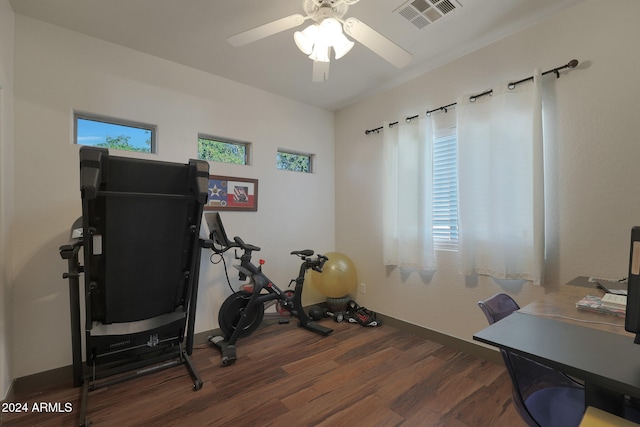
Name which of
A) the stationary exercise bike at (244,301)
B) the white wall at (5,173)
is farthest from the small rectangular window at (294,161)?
the white wall at (5,173)

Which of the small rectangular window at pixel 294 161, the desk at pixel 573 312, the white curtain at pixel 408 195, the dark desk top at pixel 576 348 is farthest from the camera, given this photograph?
the small rectangular window at pixel 294 161

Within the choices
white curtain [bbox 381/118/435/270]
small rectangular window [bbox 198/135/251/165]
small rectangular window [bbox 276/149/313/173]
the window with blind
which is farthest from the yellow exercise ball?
small rectangular window [bbox 198/135/251/165]

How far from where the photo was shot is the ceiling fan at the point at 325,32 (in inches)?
67.6

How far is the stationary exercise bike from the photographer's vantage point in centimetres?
266

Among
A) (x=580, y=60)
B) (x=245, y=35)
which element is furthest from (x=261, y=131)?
(x=580, y=60)

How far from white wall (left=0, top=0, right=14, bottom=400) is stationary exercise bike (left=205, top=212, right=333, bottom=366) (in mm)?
1347

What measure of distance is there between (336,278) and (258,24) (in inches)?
107

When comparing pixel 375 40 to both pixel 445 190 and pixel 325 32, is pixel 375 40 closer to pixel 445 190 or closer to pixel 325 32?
pixel 325 32

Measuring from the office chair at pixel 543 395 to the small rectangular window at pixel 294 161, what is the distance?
3056 millimetres

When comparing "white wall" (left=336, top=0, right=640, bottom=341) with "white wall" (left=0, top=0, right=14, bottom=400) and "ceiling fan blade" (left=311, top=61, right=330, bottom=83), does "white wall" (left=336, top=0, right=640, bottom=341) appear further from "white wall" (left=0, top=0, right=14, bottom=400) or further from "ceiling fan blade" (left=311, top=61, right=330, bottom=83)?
"white wall" (left=0, top=0, right=14, bottom=400)

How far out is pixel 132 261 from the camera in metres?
1.97

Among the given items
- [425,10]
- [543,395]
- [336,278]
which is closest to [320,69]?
[425,10]

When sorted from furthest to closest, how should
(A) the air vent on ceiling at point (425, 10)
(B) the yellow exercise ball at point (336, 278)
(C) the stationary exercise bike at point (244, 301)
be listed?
1. (B) the yellow exercise ball at point (336, 278)
2. (C) the stationary exercise bike at point (244, 301)
3. (A) the air vent on ceiling at point (425, 10)

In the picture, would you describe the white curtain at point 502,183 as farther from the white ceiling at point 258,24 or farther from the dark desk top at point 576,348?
the dark desk top at point 576,348
